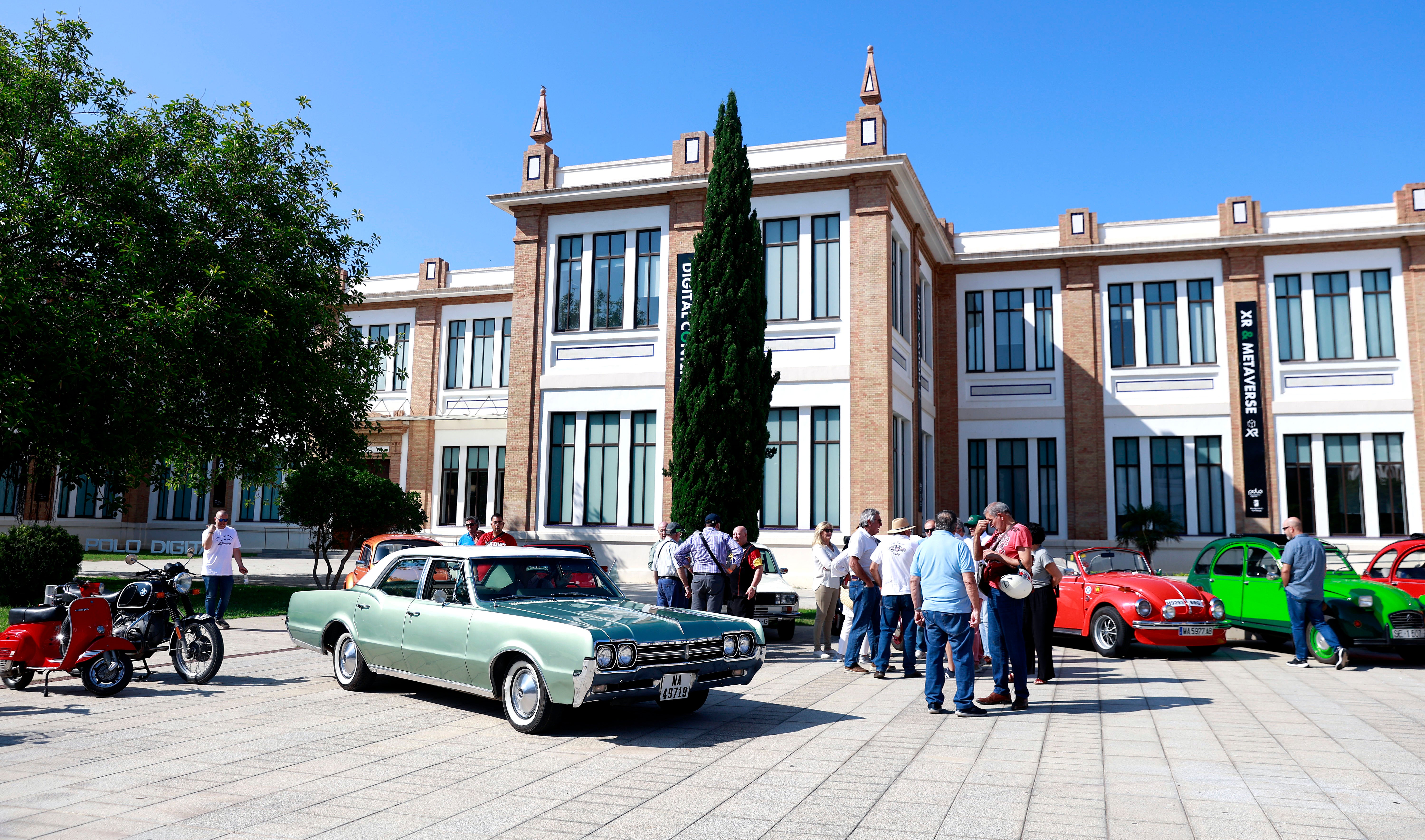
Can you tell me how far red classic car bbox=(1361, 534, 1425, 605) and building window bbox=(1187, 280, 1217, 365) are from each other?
1536 cm

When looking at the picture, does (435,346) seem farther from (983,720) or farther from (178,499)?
(983,720)

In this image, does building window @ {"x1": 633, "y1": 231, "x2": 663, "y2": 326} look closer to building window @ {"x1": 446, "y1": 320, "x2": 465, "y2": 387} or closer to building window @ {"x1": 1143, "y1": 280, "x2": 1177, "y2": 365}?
building window @ {"x1": 446, "y1": 320, "x2": 465, "y2": 387}

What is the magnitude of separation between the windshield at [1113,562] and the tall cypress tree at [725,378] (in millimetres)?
4928

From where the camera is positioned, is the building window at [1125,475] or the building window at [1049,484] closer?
the building window at [1125,475]

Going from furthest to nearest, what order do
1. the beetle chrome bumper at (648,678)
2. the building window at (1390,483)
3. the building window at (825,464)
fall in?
the building window at (1390,483), the building window at (825,464), the beetle chrome bumper at (648,678)

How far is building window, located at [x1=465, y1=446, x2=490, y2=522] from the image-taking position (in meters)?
33.7

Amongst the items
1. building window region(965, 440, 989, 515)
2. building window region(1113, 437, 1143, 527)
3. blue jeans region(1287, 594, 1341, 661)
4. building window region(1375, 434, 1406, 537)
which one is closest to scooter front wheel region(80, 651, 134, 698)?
blue jeans region(1287, 594, 1341, 661)

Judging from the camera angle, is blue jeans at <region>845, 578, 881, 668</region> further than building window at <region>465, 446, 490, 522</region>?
No

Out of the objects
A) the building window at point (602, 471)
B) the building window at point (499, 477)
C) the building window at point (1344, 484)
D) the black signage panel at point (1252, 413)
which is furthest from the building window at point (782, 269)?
the building window at point (1344, 484)

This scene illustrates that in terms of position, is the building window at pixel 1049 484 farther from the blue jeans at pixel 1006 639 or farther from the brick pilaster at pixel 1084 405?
the blue jeans at pixel 1006 639

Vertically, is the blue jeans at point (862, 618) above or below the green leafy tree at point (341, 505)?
below

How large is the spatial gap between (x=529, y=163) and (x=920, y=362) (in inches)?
474

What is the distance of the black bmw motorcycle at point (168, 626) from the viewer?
8.80 m

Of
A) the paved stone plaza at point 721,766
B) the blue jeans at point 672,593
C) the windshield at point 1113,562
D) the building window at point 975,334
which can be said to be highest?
the building window at point 975,334
